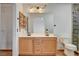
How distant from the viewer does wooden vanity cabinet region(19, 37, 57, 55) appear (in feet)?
19.1

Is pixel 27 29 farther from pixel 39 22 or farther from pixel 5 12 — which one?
pixel 5 12

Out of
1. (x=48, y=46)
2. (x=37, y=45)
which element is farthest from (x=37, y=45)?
(x=48, y=46)

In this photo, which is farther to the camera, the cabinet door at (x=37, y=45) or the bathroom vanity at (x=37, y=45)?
the cabinet door at (x=37, y=45)

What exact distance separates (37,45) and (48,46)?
1.41 feet

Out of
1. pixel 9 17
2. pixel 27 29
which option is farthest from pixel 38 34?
Result: pixel 9 17

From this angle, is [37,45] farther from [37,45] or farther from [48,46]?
[48,46]

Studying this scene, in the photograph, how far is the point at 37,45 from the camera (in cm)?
602

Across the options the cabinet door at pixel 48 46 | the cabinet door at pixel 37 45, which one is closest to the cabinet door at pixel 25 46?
the cabinet door at pixel 37 45

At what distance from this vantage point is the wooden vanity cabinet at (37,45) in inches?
230

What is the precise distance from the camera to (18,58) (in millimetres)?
1635

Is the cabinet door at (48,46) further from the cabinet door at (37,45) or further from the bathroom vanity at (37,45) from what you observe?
the cabinet door at (37,45)

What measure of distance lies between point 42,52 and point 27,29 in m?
1.22

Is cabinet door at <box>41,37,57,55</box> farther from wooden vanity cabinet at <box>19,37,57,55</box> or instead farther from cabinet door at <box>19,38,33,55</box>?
cabinet door at <box>19,38,33,55</box>

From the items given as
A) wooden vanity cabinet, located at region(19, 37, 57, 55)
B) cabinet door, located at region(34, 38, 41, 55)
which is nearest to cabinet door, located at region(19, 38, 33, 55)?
wooden vanity cabinet, located at region(19, 37, 57, 55)
